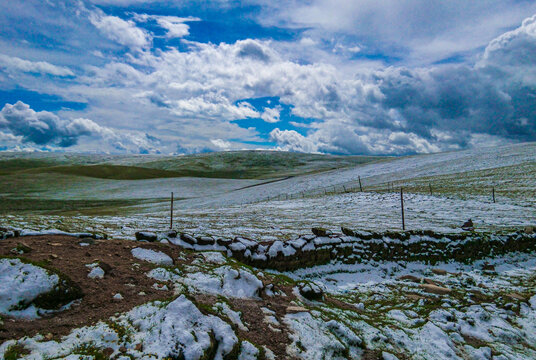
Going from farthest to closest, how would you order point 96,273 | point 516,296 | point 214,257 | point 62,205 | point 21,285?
point 62,205 < point 516,296 < point 214,257 < point 96,273 < point 21,285

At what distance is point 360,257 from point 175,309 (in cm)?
1105

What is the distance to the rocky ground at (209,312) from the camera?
5070mm

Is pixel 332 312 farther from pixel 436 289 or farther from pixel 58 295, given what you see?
pixel 58 295

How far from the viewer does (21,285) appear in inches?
222

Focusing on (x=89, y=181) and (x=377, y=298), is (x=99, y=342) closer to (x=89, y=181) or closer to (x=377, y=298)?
(x=377, y=298)

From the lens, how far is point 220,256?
33.8 ft

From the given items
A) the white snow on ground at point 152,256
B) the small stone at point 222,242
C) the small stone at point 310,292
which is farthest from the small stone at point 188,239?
the small stone at point 310,292

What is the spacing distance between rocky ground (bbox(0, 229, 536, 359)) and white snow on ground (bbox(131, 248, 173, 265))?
3cm

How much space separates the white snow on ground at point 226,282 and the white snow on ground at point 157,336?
1.68 meters

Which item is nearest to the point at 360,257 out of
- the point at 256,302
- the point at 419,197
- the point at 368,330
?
the point at 368,330

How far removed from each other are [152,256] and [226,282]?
2833 mm

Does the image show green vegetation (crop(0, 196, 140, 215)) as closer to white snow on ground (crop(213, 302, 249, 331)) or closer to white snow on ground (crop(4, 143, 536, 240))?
white snow on ground (crop(4, 143, 536, 240))

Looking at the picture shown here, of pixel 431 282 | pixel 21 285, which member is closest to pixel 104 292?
pixel 21 285

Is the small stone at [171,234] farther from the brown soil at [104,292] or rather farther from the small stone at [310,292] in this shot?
the small stone at [310,292]
